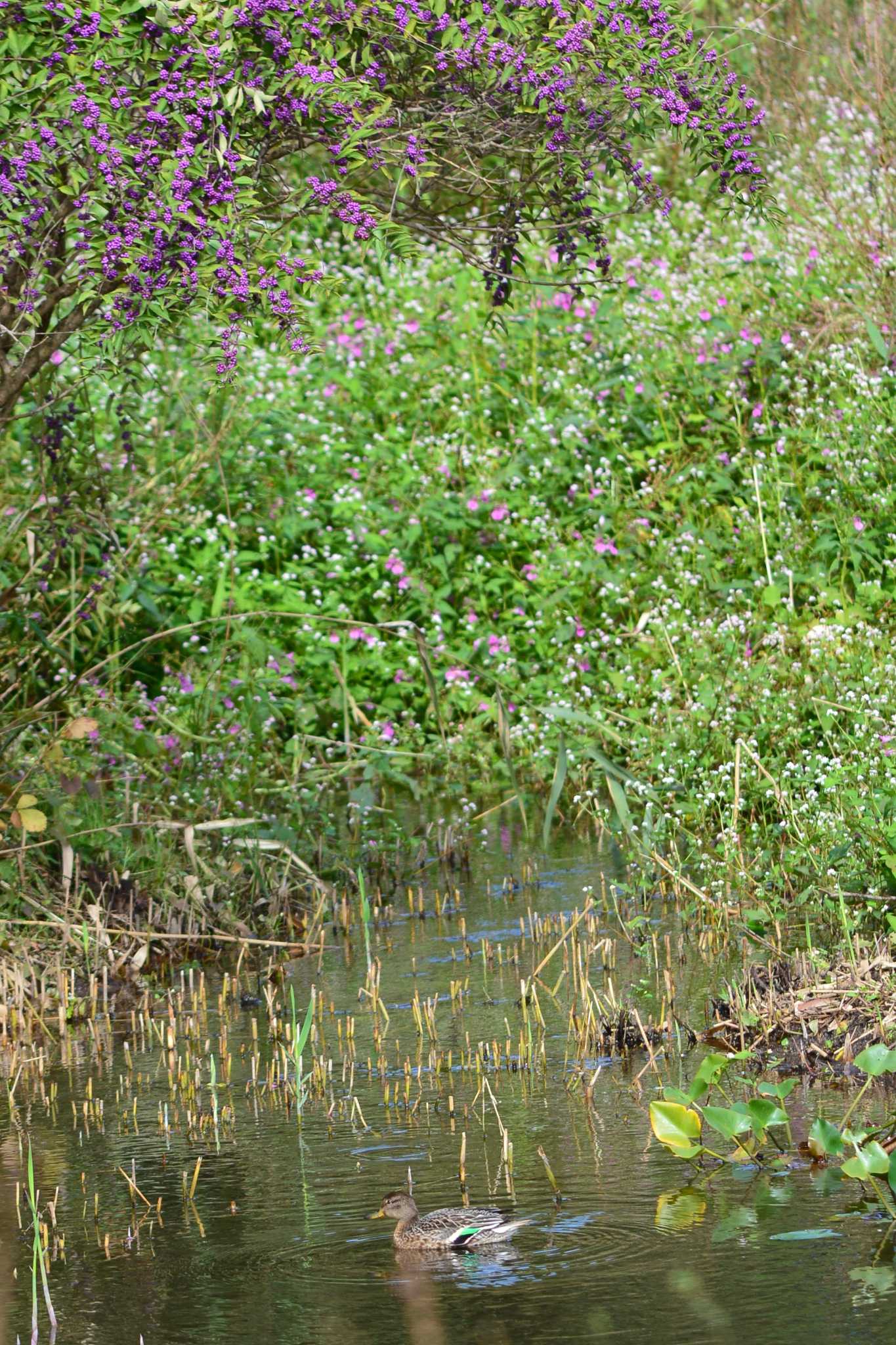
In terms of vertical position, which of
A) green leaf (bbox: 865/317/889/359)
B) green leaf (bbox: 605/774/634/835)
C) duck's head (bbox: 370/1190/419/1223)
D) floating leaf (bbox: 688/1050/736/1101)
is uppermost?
green leaf (bbox: 865/317/889/359)

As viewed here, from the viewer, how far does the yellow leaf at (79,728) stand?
28.6ft

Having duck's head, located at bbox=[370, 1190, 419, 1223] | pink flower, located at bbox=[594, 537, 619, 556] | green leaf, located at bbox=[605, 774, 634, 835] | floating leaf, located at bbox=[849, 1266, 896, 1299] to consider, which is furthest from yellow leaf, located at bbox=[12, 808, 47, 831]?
pink flower, located at bbox=[594, 537, 619, 556]

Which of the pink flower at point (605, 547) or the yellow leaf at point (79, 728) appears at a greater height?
the pink flower at point (605, 547)

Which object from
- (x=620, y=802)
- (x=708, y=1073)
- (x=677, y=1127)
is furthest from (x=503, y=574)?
(x=677, y=1127)

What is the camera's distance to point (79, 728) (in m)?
8.79

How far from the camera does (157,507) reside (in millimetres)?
12750

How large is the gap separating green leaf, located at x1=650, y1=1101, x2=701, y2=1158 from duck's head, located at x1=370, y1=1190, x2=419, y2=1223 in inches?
30.8

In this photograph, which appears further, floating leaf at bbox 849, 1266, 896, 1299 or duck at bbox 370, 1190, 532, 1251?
duck at bbox 370, 1190, 532, 1251

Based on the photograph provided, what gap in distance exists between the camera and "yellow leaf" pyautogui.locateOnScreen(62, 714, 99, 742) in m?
8.72

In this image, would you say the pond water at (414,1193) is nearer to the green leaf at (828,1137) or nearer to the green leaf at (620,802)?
the green leaf at (828,1137)

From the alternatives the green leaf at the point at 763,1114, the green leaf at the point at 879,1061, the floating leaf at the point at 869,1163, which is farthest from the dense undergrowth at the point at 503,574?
the floating leaf at the point at 869,1163

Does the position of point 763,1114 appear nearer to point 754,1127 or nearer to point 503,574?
point 754,1127

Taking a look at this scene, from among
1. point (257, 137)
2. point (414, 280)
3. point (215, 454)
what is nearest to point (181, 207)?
point (257, 137)

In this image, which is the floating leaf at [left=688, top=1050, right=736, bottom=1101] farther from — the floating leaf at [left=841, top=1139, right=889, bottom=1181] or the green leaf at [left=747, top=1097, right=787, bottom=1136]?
the floating leaf at [left=841, top=1139, right=889, bottom=1181]
